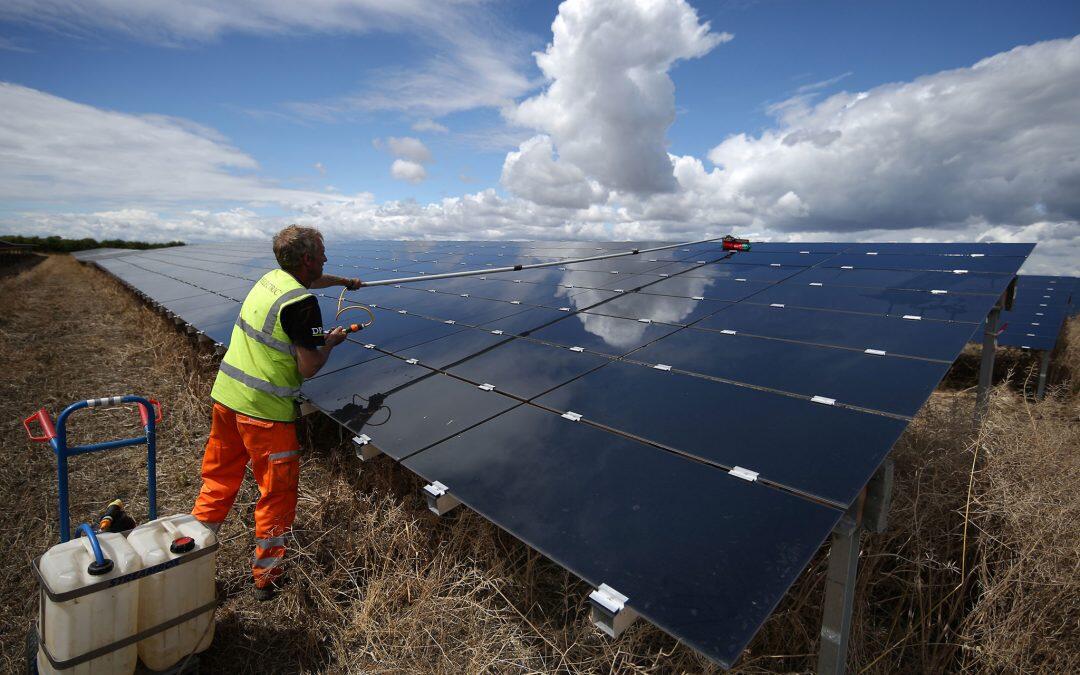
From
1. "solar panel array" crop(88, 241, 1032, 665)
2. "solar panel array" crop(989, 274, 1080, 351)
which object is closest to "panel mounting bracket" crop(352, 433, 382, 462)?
"solar panel array" crop(88, 241, 1032, 665)

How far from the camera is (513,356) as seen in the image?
208 inches

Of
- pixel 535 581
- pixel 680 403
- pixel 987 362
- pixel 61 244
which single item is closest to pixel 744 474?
pixel 680 403

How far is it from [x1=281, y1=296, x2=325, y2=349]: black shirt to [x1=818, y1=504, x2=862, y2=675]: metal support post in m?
3.69

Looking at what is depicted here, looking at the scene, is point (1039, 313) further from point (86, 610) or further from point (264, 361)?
point (86, 610)

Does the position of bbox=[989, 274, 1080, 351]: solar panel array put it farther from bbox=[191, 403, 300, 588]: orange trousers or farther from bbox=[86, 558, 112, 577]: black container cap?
bbox=[86, 558, 112, 577]: black container cap

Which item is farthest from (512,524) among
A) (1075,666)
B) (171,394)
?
(171,394)

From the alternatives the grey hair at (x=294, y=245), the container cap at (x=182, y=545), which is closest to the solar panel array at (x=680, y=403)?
the container cap at (x=182, y=545)

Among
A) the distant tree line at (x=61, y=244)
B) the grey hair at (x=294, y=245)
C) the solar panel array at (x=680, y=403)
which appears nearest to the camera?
the solar panel array at (x=680, y=403)

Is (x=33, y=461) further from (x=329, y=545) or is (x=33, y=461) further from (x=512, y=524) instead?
(x=512, y=524)

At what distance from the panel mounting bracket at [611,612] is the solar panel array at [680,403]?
0.05 metres

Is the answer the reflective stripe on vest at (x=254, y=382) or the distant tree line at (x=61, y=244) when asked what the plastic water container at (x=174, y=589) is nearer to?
the reflective stripe on vest at (x=254, y=382)

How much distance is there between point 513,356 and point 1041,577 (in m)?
4.57

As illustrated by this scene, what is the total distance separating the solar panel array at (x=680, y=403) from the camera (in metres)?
2.42

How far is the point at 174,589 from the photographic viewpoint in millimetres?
2949
